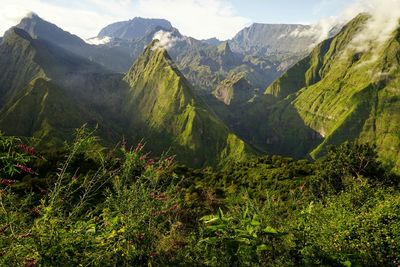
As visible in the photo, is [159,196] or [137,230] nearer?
[137,230]

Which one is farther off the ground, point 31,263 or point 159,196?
point 159,196

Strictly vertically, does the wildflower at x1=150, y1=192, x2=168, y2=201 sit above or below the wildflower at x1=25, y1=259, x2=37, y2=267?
above

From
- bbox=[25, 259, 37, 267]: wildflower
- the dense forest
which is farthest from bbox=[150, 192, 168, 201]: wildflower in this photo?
bbox=[25, 259, 37, 267]: wildflower

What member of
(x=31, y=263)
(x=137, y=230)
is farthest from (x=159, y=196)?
(x=31, y=263)

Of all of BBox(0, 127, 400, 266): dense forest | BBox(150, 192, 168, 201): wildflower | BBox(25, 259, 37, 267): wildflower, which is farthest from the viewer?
BBox(150, 192, 168, 201): wildflower

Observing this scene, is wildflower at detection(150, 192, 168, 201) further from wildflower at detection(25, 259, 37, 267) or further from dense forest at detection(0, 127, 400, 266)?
wildflower at detection(25, 259, 37, 267)

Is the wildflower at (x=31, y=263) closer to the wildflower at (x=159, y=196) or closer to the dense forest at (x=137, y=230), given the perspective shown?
the dense forest at (x=137, y=230)

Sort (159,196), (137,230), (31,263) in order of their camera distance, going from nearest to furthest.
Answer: (31,263) < (137,230) < (159,196)

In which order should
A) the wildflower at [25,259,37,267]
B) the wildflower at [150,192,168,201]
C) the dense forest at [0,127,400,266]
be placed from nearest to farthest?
the wildflower at [25,259,37,267], the dense forest at [0,127,400,266], the wildflower at [150,192,168,201]

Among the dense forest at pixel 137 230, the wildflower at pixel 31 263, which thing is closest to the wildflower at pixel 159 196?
the dense forest at pixel 137 230

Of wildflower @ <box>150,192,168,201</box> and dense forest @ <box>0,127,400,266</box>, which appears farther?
wildflower @ <box>150,192,168,201</box>

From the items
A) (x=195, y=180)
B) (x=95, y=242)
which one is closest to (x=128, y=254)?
(x=95, y=242)

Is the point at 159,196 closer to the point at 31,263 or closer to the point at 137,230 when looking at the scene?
the point at 137,230

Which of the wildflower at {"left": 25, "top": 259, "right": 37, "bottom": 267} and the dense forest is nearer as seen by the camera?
the wildflower at {"left": 25, "top": 259, "right": 37, "bottom": 267}
